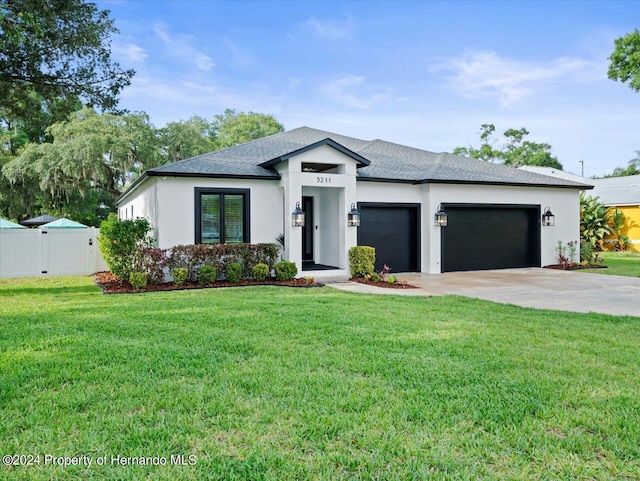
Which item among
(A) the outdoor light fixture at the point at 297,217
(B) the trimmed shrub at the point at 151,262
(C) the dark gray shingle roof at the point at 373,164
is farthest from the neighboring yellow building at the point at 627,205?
(B) the trimmed shrub at the point at 151,262

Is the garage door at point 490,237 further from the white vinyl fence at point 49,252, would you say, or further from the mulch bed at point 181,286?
the white vinyl fence at point 49,252

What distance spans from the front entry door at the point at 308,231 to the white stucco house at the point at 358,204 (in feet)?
0.11

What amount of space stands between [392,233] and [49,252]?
35.5ft

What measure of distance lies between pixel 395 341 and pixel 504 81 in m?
19.2

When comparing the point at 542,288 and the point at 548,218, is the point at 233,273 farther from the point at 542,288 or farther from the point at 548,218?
the point at 548,218

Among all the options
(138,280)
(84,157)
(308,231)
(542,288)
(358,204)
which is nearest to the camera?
(138,280)

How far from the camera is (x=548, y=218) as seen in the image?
15.5 m

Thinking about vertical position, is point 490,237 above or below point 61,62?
below

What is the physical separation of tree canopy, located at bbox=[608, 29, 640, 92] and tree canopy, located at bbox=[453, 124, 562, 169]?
23.6m

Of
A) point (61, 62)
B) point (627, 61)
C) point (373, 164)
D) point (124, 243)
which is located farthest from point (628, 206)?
point (61, 62)

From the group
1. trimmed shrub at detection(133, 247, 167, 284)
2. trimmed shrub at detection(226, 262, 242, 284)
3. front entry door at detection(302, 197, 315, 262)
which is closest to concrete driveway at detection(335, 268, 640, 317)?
trimmed shrub at detection(226, 262, 242, 284)

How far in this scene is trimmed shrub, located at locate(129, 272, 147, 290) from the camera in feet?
33.7

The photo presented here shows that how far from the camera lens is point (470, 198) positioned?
570 inches

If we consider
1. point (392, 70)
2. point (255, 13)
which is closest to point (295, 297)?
point (255, 13)
